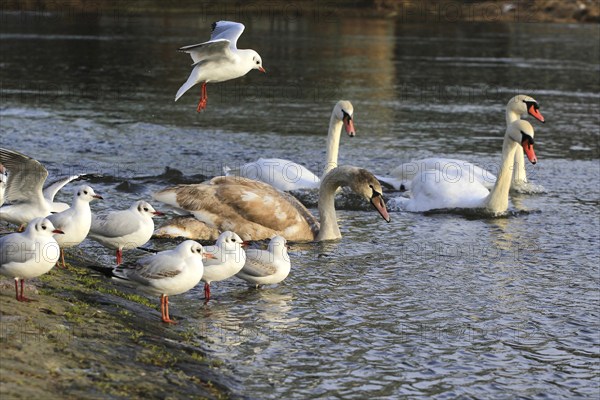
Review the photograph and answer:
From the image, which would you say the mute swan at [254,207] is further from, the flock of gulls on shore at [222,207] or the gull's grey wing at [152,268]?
the gull's grey wing at [152,268]

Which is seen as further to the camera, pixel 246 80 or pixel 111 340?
pixel 246 80

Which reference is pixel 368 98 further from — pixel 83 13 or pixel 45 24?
pixel 83 13

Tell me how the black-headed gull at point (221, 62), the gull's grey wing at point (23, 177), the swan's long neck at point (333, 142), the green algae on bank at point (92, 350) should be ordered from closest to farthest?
the green algae on bank at point (92, 350) → the gull's grey wing at point (23, 177) → the black-headed gull at point (221, 62) → the swan's long neck at point (333, 142)

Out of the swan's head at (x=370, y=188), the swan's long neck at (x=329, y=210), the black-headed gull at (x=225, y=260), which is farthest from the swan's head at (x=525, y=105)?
the black-headed gull at (x=225, y=260)

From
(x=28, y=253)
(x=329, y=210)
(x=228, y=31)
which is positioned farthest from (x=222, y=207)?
(x=28, y=253)

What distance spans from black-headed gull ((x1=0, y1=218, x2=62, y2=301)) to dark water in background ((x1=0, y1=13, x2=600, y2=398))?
55.2 inches

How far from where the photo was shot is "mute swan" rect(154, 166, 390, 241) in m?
11.9

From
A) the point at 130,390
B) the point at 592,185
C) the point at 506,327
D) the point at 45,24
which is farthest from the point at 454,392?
the point at 45,24

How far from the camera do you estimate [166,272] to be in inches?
325

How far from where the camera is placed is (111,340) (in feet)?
24.1

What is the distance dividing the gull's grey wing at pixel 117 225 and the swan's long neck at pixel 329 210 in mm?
3111

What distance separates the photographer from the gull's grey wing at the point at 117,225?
9492 millimetres

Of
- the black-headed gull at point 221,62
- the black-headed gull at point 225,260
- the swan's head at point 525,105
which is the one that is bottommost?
the black-headed gull at point 225,260

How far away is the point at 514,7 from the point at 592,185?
6273 centimetres
